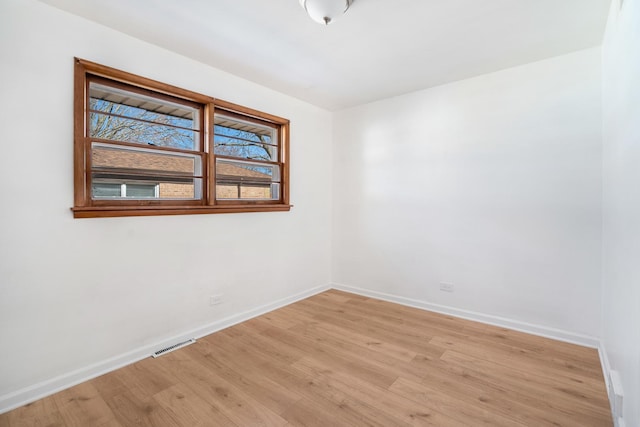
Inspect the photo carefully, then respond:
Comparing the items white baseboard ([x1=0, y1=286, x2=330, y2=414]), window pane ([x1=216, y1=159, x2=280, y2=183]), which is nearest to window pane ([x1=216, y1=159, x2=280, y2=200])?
window pane ([x1=216, y1=159, x2=280, y2=183])

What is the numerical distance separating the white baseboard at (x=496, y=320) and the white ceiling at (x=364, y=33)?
8.12 feet

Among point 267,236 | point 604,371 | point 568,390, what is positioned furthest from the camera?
point 267,236

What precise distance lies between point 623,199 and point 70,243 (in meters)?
3.43

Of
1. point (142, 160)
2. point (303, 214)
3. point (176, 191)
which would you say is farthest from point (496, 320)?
point (142, 160)

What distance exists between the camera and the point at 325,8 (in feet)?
6.12

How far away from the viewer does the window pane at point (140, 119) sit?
222cm

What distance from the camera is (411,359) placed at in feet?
7.54

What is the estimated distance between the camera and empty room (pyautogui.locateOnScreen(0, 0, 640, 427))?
→ 1784 millimetres

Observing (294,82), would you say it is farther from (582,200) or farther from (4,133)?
(582,200)

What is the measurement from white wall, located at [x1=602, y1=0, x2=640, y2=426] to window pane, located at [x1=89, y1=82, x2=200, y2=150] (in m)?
2.97

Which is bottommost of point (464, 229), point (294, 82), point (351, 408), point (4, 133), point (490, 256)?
point (351, 408)

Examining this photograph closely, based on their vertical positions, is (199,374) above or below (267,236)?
below

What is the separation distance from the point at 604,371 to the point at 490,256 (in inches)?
46.0

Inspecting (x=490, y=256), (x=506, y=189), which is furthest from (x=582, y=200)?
(x=490, y=256)
